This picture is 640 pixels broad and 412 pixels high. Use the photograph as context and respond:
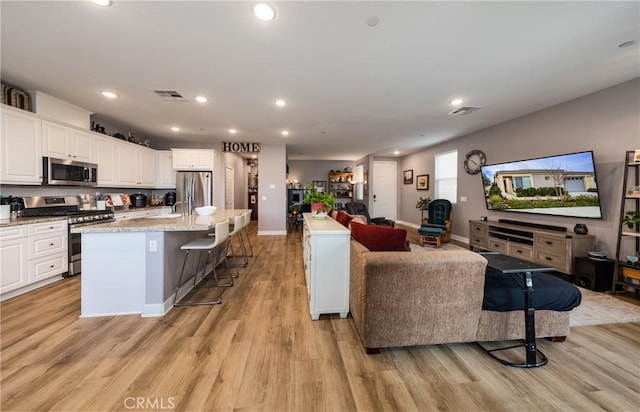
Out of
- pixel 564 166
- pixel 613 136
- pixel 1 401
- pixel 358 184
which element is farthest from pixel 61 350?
pixel 358 184

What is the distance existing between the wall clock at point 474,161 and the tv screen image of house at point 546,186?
507 mm

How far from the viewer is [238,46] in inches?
90.7

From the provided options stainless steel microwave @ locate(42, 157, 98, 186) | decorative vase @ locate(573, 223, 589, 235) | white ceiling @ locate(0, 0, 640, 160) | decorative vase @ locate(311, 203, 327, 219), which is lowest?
decorative vase @ locate(573, 223, 589, 235)

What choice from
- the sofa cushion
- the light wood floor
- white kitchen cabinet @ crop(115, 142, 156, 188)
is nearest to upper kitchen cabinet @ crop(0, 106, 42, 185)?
white kitchen cabinet @ crop(115, 142, 156, 188)

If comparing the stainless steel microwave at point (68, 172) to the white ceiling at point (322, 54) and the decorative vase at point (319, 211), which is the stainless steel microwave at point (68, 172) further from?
the decorative vase at point (319, 211)

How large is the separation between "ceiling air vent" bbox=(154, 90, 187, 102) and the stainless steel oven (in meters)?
2.10

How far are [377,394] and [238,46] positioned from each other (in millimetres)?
3014

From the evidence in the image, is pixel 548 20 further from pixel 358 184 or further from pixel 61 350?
pixel 358 184

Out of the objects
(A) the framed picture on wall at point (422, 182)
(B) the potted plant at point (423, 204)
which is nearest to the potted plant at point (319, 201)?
(B) the potted plant at point (423, 204)

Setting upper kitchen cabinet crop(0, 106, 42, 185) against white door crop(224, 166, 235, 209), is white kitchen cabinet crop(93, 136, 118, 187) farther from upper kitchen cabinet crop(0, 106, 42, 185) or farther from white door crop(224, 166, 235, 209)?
white door crop(224, 166, 235, 209)

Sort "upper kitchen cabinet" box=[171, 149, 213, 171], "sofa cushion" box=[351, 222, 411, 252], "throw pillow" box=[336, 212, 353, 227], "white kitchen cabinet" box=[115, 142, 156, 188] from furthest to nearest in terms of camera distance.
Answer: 1. "upper kitchen cabinet" box=[171, 149, 213, 171]
2. "white kitchen cabinet" box=[115, 142, 156, 188]
3. "throw pillow" box=[336, 212, 353, 227]
4. "sofa cushion" box=[351, 222, 411, 252]

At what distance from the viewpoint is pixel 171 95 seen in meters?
3.48

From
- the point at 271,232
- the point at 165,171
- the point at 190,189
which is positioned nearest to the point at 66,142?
the point at 165,171

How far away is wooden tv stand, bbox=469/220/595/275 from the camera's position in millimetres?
3301
